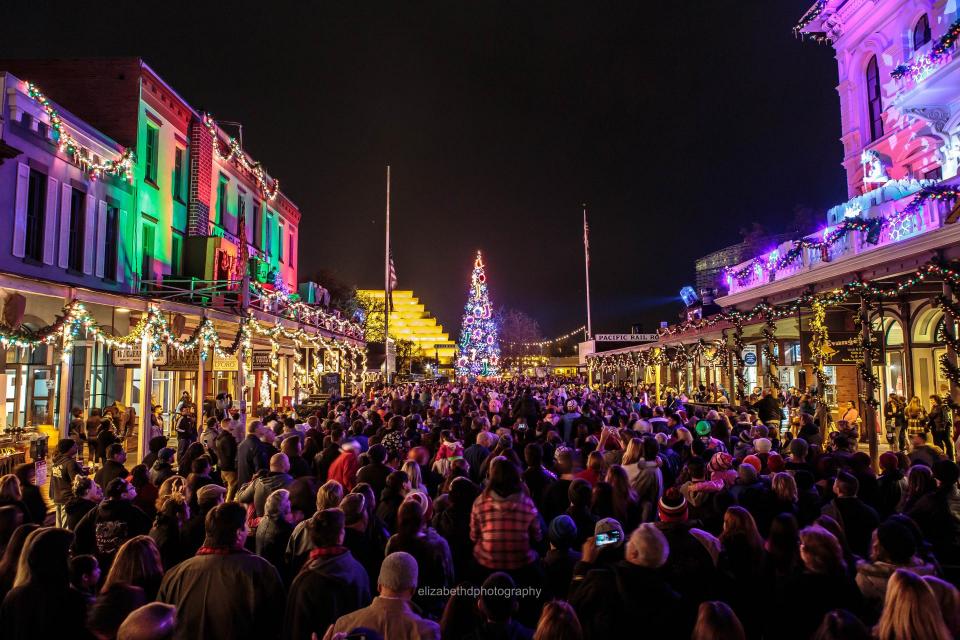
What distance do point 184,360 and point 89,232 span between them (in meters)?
4.54

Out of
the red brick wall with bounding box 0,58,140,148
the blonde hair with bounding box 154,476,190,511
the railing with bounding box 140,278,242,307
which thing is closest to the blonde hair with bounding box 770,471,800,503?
the blonde hair with bounding box 154,476,190,511

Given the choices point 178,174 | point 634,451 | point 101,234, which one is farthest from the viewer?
point 178,174

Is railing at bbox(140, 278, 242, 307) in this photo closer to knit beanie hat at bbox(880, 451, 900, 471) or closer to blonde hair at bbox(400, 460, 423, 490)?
blonde hair at bbox(400, 460, 423, 490)

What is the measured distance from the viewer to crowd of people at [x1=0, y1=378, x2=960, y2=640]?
11.0 ft

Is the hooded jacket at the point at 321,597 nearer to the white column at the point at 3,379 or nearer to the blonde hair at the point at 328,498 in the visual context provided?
the blonde hair at the point at 328,498

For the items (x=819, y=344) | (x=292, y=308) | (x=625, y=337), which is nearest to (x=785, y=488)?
(x=819, y=344)

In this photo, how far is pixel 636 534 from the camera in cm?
391

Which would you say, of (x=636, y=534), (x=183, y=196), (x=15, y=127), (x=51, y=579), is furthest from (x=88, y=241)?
(x=636, y=534)

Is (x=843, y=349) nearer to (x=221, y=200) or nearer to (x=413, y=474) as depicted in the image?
(x=413, y=474)

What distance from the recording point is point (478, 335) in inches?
3132

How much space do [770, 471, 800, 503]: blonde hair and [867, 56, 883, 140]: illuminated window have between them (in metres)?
20.8

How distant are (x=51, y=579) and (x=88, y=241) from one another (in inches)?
683

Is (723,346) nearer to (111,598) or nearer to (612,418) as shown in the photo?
(612,418)

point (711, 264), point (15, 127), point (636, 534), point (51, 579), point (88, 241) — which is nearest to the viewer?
point (51, 579)
